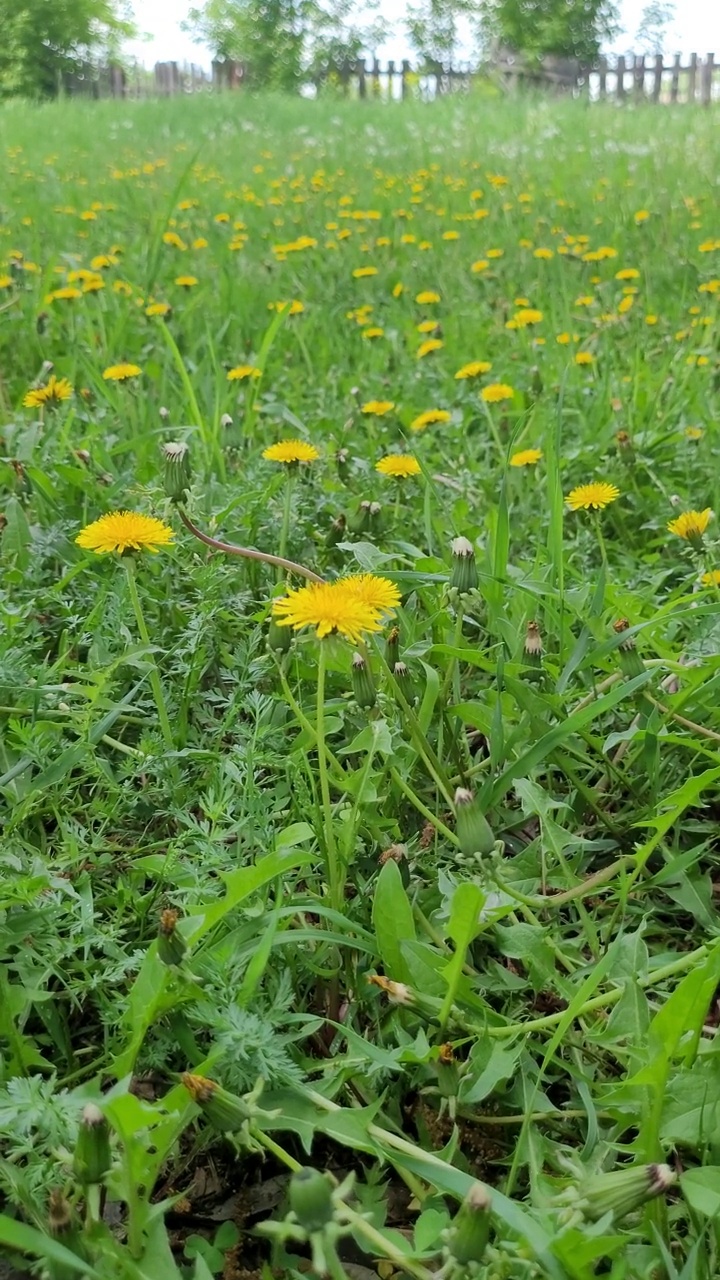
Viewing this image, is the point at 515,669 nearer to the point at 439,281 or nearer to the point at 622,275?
the point at 622,275

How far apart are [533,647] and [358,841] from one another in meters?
0.32

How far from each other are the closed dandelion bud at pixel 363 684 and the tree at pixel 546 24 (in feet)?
98.4

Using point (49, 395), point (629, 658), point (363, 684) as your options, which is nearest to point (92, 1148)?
point (363, 684)

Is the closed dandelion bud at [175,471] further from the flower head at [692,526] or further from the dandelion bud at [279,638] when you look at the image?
the flower head at [692,526]

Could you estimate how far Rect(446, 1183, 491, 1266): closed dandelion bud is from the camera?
568 mm

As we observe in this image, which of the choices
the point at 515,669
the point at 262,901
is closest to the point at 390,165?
the point at 515,669

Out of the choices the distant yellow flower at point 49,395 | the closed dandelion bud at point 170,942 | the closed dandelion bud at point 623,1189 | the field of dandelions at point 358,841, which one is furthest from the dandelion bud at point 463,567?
the distant yellow flower at point 49,395

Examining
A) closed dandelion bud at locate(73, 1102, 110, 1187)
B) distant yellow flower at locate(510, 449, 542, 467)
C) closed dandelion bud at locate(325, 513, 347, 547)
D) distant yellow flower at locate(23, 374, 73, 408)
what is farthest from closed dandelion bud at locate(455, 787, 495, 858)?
distant yellow flower at locate(23, 374, 73, 408)

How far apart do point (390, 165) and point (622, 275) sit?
11.5 feet

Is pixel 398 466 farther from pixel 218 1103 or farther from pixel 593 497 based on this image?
pixel 218 1103

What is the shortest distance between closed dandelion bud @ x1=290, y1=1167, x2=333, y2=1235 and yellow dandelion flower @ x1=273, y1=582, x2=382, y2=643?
43 centimetres

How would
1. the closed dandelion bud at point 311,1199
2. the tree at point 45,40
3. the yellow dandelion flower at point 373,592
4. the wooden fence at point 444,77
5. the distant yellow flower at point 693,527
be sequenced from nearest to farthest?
1. the closed dandelion bud at point 311,1199
2. the yellow dandelion flower at point 373,592
3. the distant yellow flower at point 693,527
4. the wooden fence at point 444,77
5. the tree at point 45,40

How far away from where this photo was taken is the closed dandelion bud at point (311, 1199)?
21.5 inches

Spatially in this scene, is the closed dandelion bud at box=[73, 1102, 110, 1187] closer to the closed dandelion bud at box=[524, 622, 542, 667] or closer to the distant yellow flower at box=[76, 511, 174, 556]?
the distant yellow flower at box=[76, 511, 174, 556]
